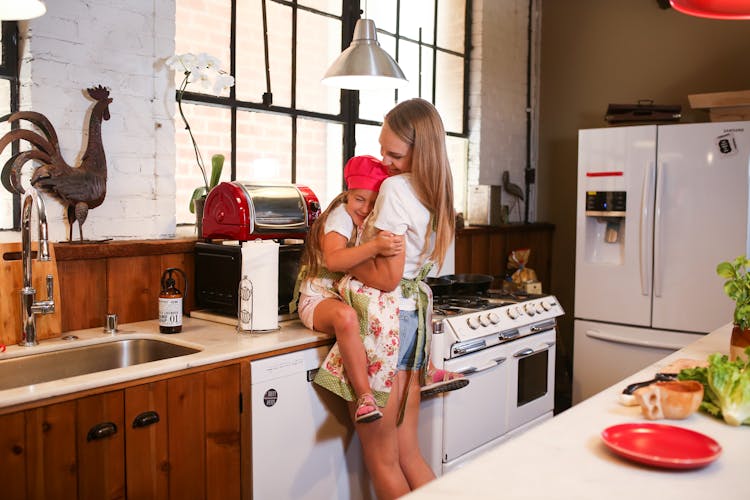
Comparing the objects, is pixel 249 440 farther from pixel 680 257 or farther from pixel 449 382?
pixel 680 257

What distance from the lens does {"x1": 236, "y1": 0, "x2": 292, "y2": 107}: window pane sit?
10.8ft

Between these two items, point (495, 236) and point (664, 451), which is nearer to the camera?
point (664, 451)

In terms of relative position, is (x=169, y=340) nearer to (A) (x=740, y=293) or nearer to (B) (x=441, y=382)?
(B) (x=441, y=382)

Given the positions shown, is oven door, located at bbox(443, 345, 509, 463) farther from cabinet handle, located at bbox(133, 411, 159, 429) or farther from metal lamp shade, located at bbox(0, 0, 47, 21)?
metal lamp shade, located at bbox(0, 0, 47, 21)

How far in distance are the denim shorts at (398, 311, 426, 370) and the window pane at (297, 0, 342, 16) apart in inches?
74.7

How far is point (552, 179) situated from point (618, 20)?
46.6 inches

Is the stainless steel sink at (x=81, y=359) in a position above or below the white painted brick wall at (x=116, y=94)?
below

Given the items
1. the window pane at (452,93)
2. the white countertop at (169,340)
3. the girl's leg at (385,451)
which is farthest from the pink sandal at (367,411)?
the window pane at (452,93)

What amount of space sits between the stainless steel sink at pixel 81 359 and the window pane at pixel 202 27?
1193 mm

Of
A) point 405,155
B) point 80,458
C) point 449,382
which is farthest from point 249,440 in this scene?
point 405,155

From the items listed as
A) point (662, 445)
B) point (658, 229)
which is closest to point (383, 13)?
point (658, 229)

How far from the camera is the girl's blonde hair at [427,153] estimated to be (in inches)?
90.2

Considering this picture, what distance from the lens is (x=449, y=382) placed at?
2.68m

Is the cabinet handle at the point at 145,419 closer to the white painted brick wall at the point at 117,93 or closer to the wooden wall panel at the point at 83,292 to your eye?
the wooden wall panel at the point at 83,292
